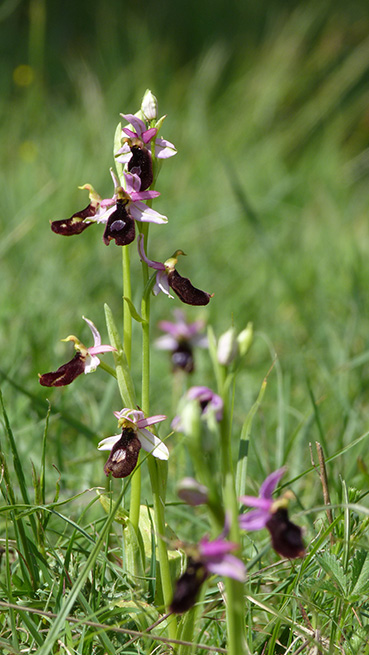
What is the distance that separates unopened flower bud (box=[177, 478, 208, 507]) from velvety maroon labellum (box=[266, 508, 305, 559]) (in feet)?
0.38

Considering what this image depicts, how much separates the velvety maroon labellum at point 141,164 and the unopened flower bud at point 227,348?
445 millimetres

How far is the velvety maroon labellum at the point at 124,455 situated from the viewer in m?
1.32

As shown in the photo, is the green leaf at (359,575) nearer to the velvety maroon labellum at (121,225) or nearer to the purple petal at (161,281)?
the purple petal at (161,281)

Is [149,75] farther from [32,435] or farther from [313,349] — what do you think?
[32,435]

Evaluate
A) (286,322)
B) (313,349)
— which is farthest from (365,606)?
(286,322)

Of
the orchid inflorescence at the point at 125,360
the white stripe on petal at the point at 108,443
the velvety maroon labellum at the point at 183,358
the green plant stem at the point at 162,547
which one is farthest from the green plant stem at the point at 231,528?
the velvety maroon labellum at the point at 183,358

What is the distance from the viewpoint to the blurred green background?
2.46 metres

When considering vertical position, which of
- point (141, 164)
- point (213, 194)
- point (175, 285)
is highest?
point (213, 194)

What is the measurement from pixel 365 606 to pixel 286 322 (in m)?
2.04

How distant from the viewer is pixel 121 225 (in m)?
1.34

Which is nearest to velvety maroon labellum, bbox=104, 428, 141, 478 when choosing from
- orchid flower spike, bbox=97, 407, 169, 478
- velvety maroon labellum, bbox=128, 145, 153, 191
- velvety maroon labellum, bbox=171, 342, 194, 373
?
orchid flower spike, bbox=97, 407, 169, 478

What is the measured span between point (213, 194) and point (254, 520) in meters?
3.64

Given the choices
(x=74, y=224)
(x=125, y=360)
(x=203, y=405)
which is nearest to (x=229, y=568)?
(x=203, y=405)

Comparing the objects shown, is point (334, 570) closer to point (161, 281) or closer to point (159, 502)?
point (159, 502)
